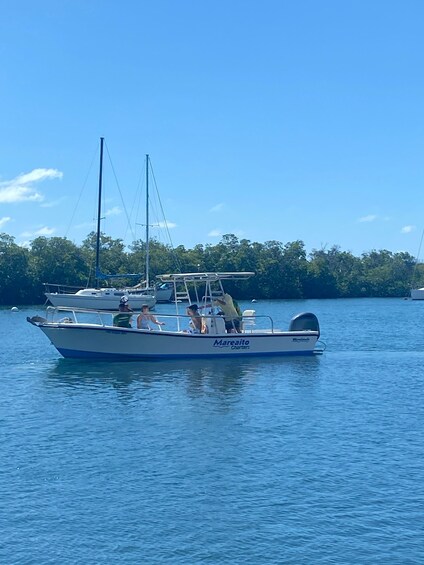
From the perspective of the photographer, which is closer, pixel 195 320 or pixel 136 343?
pixel 136 343

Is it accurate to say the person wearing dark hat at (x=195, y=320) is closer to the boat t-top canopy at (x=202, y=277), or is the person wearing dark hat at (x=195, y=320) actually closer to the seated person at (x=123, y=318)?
the boat t-top canopy at (x=202, y=277)

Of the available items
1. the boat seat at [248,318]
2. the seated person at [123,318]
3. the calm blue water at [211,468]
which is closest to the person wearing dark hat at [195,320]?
the boat seat at [248,318]

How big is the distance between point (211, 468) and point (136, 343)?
16981 mm

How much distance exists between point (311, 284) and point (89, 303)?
77.5 metres

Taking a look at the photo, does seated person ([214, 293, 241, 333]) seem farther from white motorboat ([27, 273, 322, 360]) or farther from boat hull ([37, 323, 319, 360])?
boat hull ([37, 323, 319, 360])

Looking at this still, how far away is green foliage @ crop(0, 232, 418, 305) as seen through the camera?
384 ft

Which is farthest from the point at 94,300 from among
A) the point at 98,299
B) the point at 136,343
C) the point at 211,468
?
the point at 211,468

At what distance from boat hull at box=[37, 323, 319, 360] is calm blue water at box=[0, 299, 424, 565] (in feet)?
8.88

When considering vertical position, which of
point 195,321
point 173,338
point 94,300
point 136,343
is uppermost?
point 94,300

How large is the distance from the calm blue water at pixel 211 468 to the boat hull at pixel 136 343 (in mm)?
2706

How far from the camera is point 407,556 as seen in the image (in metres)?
12.5

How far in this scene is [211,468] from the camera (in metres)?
17.2

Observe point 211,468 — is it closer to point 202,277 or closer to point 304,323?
point 202,277

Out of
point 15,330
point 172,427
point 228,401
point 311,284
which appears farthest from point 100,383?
point 311,284
